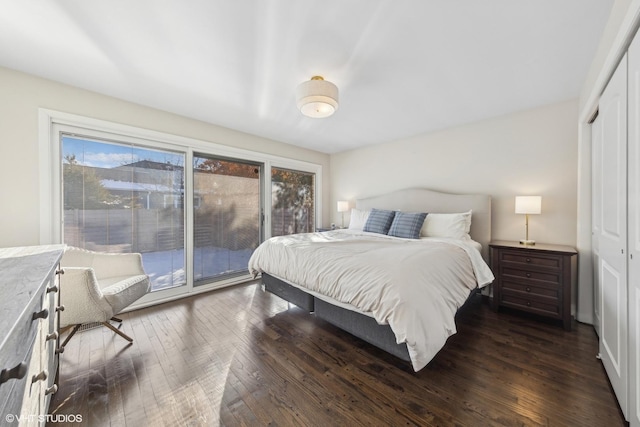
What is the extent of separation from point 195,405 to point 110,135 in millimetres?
2843

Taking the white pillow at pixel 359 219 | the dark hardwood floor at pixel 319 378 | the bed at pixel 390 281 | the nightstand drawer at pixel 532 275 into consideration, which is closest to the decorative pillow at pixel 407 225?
the bed at pixel 390 281

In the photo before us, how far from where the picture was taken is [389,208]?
4105mm

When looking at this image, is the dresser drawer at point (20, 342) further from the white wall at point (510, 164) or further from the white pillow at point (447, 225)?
the white wall at point (510, 164)

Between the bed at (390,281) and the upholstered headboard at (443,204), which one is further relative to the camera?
the upholstered headboard at (443,204)

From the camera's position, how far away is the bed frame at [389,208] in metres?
1.78

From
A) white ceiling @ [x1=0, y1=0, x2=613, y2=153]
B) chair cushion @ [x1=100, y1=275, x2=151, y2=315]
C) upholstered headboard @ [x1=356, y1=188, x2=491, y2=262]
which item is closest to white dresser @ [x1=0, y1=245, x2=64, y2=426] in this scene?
chair cushion @ [x1=100, y1=275, x2=151, y2=315]

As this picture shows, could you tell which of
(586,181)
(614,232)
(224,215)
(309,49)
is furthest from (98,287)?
(586,181)

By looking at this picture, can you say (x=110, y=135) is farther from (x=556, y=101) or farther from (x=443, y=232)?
(x=556, y=101)

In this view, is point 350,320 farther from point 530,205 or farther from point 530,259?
point 530,205

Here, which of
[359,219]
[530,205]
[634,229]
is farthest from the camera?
[359,219]

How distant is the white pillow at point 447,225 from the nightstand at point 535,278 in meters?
0.39

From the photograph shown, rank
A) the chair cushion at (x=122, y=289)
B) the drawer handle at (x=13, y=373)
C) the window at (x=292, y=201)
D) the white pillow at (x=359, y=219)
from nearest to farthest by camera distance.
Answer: the drawer handle at (x=13, y=373) < the chair cushion at (x=122, y=289) < the white pillow at (x=359, y=219) < the window at (x=292, y=201)

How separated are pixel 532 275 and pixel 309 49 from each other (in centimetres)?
304

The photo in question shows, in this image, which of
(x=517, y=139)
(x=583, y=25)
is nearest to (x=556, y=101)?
(x=517, y=139)
